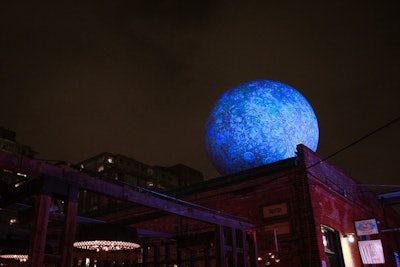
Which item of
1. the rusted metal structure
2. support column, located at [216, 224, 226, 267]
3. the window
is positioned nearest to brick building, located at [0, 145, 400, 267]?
the window

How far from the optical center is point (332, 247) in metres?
17.3

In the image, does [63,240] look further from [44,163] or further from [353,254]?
[353,254]

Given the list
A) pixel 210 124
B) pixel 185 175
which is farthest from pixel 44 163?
pixel 185 175

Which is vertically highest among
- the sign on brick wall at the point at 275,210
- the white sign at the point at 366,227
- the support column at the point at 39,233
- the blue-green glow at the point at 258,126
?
the blue-green glow at the point at 258,126

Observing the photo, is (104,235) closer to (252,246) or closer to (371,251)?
(252,246)

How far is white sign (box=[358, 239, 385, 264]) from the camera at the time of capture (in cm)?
1783

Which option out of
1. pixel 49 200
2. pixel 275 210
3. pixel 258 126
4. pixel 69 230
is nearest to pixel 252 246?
pixel 275 210

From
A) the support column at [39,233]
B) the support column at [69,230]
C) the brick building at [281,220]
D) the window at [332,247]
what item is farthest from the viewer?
the window at [332,247]

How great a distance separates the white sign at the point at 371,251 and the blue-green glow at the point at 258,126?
211 inches

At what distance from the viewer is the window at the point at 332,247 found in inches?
660

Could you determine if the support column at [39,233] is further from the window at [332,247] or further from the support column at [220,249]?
the window at [332,247]

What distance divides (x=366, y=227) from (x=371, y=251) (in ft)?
3.63

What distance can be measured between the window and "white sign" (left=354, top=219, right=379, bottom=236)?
1.67 meters

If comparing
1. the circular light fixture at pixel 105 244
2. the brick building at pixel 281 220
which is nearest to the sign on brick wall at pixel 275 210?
the brick building at pixel 281 220
